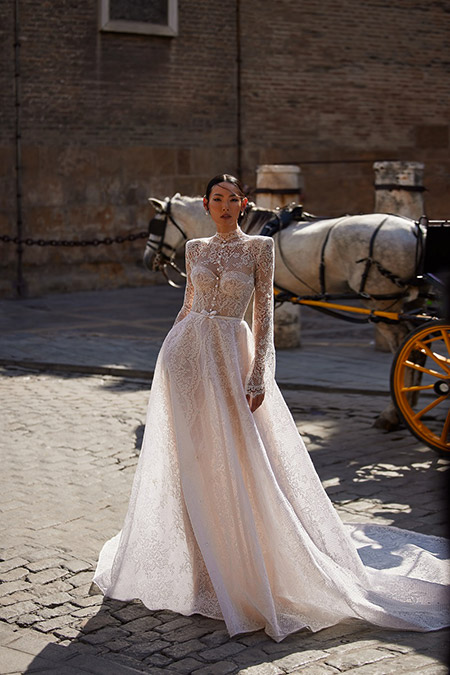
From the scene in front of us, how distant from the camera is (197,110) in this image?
19.5m

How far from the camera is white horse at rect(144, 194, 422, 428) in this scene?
28.0ft

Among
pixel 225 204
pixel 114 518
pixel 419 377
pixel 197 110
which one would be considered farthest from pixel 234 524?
pixel 197 110

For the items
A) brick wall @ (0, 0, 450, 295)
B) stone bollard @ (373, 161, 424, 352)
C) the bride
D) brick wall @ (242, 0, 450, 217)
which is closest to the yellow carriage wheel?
the bride

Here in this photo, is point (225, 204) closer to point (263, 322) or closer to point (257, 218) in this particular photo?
point (263, 322)

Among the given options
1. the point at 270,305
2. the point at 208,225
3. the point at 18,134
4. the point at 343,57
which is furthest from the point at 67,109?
the point at 270,305

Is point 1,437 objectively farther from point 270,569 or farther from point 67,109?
point 67,109

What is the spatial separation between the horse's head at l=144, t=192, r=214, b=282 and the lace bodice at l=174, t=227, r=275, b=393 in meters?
4.91

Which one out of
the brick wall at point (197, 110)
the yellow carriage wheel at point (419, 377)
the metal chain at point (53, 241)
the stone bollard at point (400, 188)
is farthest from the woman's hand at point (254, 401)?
the brick wall at point (197, 110)

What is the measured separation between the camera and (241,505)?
183 inches

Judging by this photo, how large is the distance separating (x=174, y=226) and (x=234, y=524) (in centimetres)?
582

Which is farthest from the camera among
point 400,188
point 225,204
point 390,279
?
point 400,188

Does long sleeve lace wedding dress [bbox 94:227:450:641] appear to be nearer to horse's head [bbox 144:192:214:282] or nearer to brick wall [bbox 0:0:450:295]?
horse's head [bbox 144:192:214:282]

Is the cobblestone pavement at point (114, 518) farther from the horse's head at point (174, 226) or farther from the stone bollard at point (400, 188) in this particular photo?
the stone bollard at point (400, 188)

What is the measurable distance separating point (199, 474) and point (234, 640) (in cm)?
72
